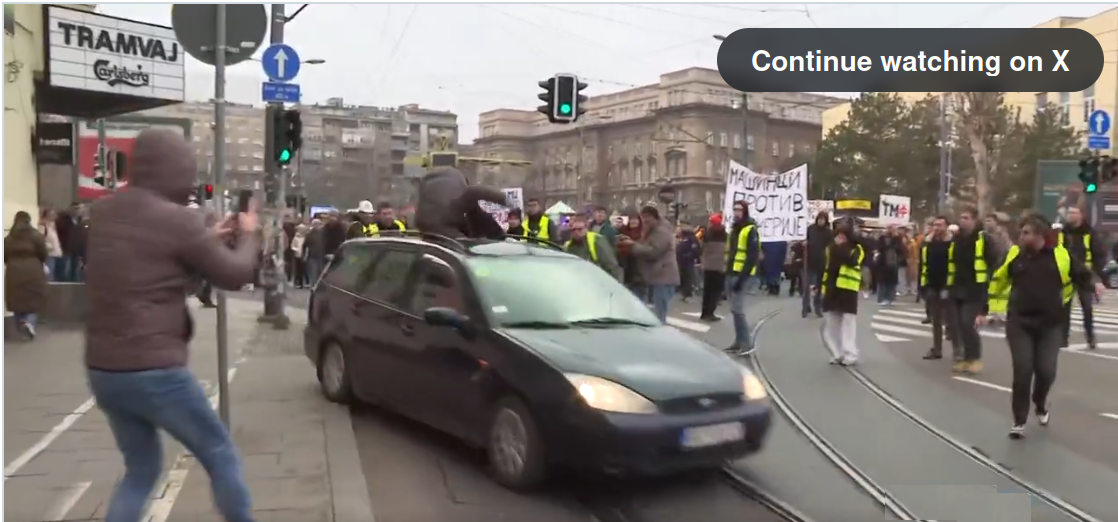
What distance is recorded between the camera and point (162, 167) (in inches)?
161

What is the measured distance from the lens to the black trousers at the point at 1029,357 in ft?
26.0

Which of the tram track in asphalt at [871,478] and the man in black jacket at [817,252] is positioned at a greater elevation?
the man in black jacket at [817,252]

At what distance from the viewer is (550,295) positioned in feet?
23.3

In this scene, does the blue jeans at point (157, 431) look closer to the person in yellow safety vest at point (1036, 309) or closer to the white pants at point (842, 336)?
the person in yellow safety vest at point (1036, 309)

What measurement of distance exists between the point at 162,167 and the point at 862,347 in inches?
451

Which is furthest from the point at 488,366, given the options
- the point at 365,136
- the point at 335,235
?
the point at 365,136

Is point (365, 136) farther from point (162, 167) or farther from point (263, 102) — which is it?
point (162, 167)

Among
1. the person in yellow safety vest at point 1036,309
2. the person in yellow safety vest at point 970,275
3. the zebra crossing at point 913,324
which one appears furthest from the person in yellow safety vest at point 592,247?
the person in yellow safety vest at point 1036,309

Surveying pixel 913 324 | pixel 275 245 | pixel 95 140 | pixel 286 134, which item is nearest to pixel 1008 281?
pixel 286 134

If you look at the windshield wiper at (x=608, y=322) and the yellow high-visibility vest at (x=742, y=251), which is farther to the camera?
the yellow high-visibility vest at (x=742, y=251)

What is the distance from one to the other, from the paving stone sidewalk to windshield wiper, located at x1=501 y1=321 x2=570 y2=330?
1366mm

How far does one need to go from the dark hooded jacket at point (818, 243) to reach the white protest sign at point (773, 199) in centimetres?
171

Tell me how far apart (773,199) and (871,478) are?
541 inches

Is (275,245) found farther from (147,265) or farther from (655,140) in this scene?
(655,140)
